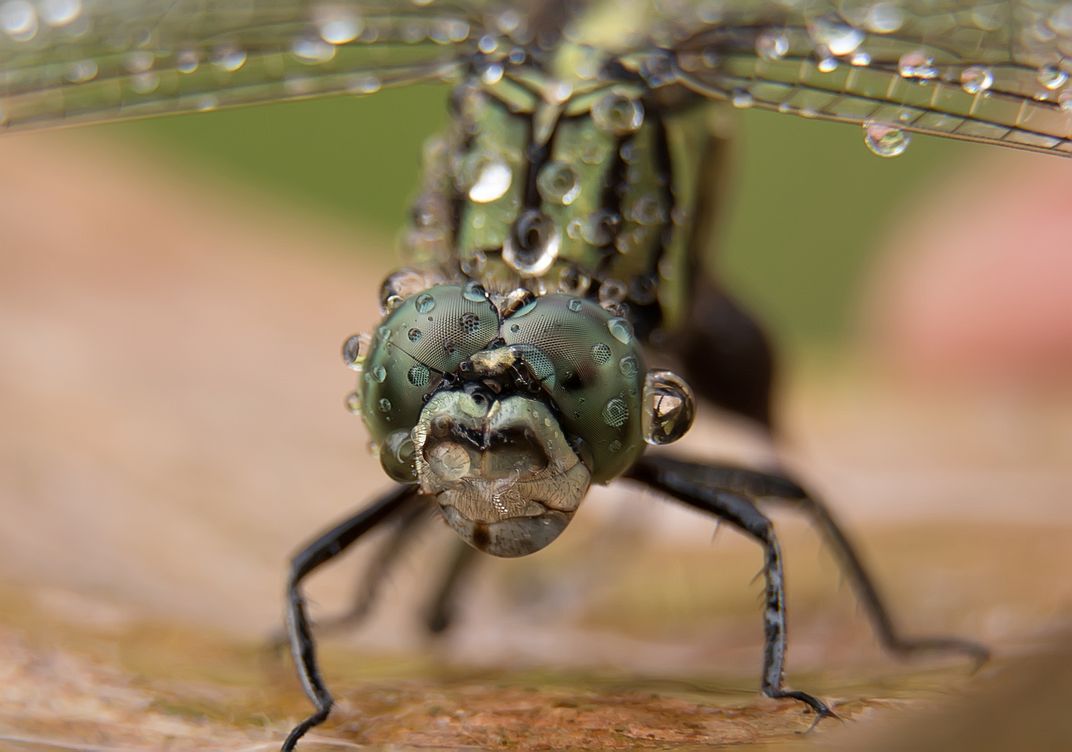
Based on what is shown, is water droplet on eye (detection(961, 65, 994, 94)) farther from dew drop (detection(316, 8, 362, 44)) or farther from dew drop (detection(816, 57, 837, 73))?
dew drop (detection(316, 8, 362, 44))

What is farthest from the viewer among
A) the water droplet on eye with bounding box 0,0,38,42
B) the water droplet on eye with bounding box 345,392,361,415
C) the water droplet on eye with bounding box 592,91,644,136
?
the water droplet on eye with bounding box 0,0,38,42

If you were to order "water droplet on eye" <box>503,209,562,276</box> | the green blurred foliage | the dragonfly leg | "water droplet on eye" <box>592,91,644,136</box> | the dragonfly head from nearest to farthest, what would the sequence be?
the dragonfly head → "water droplet on eye" <box>503,209,562,276</box> → "water droplet on eye" <box>592,91,644,136</box> → the dragonfly leg → the green blurred foliage

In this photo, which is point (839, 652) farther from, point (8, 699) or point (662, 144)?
point (8, 699)

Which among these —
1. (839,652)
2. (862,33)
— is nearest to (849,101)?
(862,33)

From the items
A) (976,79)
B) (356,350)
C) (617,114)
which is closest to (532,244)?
(617,114)

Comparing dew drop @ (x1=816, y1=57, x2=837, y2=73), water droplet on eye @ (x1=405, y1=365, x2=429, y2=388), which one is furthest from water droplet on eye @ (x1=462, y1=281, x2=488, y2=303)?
dew drop @ (x1=816, y1=57, x2=837, y2=73)

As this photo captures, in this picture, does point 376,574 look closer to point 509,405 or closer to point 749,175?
point 509,405

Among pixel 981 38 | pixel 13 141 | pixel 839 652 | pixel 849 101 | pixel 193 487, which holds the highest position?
pixel 13 141
